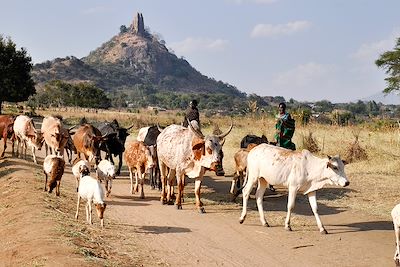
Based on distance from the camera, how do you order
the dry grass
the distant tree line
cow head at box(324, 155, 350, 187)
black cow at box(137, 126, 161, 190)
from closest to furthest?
cow head at box(324, 155, 350, 187)
the dry grass
black cow at box(137, 126, 161, 190)
the distant tree line

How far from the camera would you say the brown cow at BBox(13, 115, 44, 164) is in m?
19.2

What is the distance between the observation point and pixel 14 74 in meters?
46.3

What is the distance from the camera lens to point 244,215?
11.5 metres

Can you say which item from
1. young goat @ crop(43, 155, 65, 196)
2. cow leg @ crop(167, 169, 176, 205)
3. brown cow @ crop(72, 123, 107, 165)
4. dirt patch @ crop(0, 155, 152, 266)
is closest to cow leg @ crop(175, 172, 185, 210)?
cow leg @ crop(167, 169, 176, 205)

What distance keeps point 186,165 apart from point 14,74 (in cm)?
3746

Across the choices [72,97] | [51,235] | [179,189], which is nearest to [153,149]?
[179,189]

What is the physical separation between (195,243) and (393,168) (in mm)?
12484

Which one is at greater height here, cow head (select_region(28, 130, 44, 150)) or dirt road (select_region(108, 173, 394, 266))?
cow head (select_region(28, 130, 44, 150))

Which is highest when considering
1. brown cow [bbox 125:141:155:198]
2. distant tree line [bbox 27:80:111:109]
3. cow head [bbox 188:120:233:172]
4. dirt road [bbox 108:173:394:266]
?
distant tree line [bbox 27:80:111:109]

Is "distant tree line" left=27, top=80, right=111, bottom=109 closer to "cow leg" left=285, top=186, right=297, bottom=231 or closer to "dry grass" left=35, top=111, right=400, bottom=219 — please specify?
"dry grass" left=35, top=111, right=400, bottom=219

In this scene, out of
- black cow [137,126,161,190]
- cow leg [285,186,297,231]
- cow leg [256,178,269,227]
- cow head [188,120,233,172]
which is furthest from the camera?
black cow [137,126,161,190]

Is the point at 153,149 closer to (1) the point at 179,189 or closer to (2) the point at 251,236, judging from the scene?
(1) the point at 179,189

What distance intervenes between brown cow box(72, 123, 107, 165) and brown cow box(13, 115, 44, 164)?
8.64 feet

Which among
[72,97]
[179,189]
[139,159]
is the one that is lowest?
[179,189]
